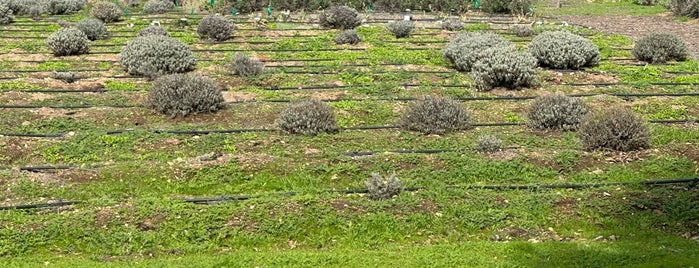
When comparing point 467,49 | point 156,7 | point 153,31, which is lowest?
point 467,49

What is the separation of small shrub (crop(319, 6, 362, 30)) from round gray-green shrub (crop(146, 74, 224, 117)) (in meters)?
10.7

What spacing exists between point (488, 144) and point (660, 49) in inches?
386

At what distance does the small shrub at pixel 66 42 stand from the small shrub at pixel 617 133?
13.6 metres

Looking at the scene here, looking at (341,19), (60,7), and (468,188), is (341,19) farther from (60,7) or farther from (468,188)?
(468,188)

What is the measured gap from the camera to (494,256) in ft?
26.9

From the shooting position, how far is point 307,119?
1204cm

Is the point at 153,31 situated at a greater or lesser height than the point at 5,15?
lesser

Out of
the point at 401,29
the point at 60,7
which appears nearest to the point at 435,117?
the point at 401,29

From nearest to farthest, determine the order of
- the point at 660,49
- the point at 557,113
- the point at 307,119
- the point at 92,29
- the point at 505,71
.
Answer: the point at 307,119 → the point at 557,113 → the point at 505,71 → the point at 660,49 → the point at 92,29

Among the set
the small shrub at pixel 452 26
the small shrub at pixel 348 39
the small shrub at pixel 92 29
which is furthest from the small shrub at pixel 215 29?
the small shrub at pixel 452 26

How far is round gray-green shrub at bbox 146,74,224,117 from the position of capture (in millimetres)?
13133

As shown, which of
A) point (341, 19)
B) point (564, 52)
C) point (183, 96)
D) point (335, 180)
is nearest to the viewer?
point (335, 180)

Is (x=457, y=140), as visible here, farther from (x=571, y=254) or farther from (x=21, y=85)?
(x=21, y=85)

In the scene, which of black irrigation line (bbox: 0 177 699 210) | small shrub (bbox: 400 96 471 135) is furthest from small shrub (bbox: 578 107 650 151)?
small shrub (bbox: 400 96 471 135)
